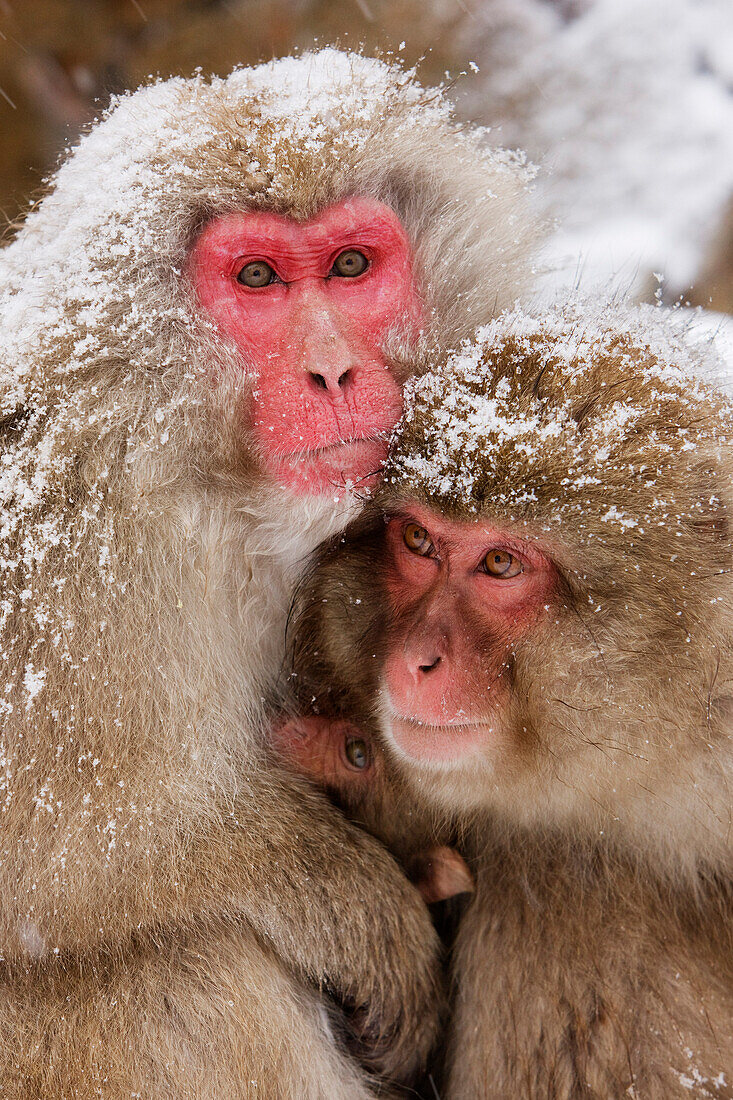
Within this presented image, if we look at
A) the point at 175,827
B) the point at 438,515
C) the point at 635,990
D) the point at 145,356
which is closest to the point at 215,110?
the point at 145,356

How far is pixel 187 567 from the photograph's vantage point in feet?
7.38

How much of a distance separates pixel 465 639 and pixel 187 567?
0.58 meters

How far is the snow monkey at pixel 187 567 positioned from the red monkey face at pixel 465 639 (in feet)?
0.87

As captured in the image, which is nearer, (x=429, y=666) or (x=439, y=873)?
(x=429, y=666)

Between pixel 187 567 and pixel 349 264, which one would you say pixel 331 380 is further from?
pixel 187 567

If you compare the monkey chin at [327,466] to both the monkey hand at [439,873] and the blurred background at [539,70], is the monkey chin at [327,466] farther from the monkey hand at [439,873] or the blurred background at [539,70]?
the blurred background at [539,70]

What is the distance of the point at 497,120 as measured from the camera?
3.93 m

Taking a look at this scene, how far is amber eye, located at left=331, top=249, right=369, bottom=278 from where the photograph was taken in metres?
2.34

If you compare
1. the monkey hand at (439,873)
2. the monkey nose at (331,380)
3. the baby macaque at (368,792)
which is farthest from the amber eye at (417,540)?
the monkey hand at (439,873)

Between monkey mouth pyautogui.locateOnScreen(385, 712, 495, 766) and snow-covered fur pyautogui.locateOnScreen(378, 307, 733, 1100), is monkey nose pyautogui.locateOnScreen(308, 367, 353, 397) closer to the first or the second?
snow-covered fur pyautogui.locateOnScreen(378, 307, 733, 1100)

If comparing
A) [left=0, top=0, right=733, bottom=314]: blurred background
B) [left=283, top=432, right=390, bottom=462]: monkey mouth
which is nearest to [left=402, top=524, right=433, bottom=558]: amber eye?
[left=283, top=432, right=390, bottom=462]: monkey mouth

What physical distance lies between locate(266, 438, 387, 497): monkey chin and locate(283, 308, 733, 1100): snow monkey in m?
0.06

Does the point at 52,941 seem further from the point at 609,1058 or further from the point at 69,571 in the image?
the point at 609,1058

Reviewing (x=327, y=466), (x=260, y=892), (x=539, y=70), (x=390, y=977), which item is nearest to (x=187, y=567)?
(x=327, y=466)
